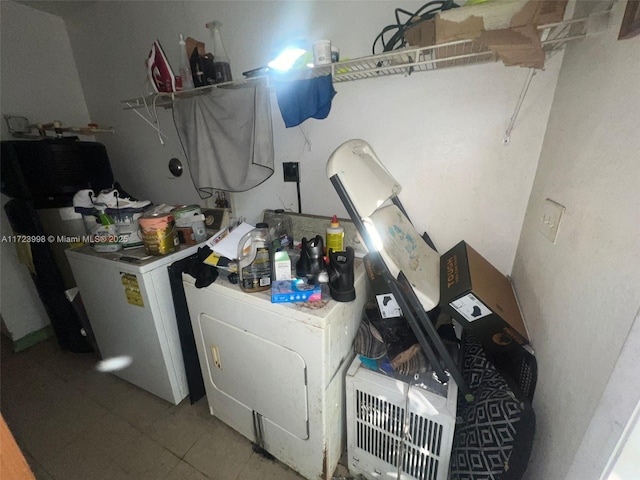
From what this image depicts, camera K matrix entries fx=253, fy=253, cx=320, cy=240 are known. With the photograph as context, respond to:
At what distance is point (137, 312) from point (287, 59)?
148cm

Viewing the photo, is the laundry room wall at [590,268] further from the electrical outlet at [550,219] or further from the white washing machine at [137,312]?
the white washing machine at [137,312]

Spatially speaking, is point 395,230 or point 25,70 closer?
point 395,230

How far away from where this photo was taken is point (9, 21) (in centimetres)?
184

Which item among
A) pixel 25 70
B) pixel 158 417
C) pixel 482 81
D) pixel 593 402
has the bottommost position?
pixel 158 417

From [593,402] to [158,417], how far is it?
194cm

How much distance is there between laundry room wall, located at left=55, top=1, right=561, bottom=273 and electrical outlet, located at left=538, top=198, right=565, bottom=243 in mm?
235

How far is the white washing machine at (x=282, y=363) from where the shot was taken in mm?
928

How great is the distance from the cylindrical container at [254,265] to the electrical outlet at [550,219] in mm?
1043

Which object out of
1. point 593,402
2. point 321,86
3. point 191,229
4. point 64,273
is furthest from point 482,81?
point 64,273

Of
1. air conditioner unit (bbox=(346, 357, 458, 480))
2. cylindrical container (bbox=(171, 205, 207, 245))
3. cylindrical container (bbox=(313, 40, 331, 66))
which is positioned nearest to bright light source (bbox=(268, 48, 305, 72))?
cylindrical container (bbox=(313, 40, 331, 66))

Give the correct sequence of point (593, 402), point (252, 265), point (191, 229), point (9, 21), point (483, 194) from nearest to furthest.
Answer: point (593, 402), point (252, 265), point (483, 194), point (191, 229), point (9, 21)

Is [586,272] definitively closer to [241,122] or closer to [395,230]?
[395,230]

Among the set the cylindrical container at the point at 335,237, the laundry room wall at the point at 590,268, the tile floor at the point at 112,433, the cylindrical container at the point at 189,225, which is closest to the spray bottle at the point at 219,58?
the cylindrical container at the point at 189,225

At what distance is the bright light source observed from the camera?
3.77 ft
